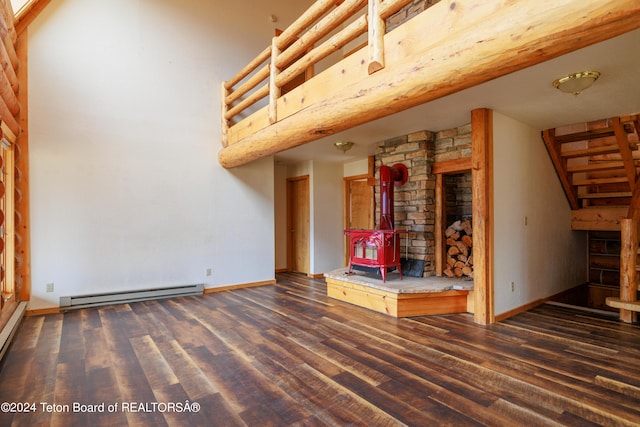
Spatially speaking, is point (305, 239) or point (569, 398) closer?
point (569, 398)

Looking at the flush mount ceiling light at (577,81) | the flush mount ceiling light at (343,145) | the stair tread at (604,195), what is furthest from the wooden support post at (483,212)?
→ the stair tread at (604,195)

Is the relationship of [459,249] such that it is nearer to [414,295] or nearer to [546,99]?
[414,295]

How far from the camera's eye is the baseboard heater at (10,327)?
110 inches

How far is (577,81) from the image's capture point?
2723mm

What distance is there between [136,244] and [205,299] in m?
1.23

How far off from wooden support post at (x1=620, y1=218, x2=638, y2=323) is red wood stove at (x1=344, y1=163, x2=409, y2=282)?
2.53m

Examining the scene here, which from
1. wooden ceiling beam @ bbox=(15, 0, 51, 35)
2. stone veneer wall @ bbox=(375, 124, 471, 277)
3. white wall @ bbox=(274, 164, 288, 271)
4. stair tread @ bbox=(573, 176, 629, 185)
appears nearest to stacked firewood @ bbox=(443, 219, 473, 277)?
stone veneer wall @ bbox=(375, 124, 471, 277)

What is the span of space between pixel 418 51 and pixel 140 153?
405 centimetres

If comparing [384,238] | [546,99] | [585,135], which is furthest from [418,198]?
[585,135]

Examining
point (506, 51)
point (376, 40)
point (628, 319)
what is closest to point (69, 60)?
point (376, 40)

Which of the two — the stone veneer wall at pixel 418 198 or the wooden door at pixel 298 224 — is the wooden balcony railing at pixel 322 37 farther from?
the wooden door at pixel 298 224

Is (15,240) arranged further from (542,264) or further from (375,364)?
(542,264)

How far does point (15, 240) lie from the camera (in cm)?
384

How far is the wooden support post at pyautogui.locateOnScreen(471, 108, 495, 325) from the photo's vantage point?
3.60 metres
